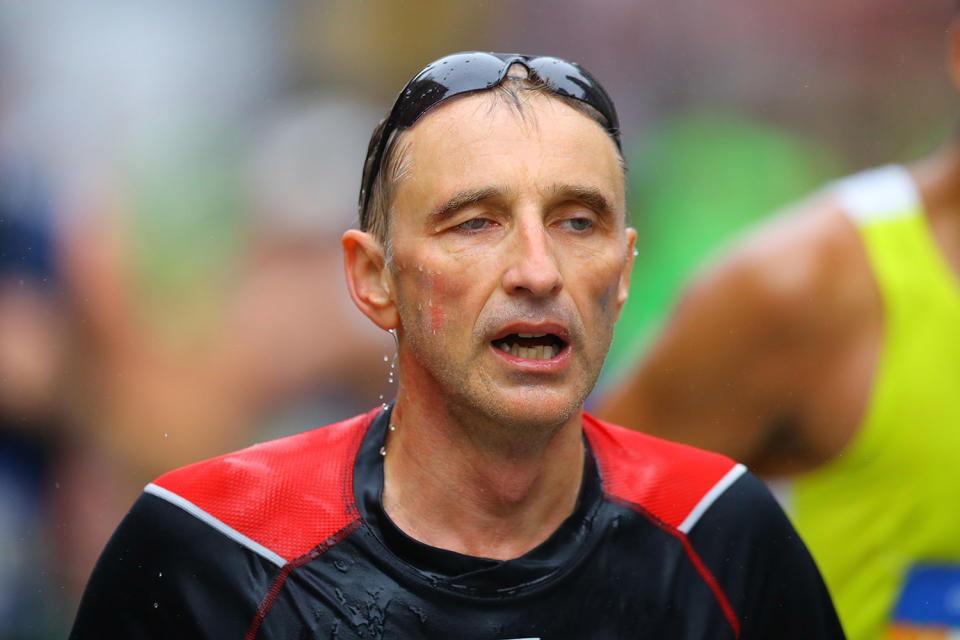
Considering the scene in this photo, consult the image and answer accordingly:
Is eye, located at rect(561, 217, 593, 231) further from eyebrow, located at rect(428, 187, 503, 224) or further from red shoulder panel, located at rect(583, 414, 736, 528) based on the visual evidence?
red shoulder panel, located at rect(583, 414, 736, 528)

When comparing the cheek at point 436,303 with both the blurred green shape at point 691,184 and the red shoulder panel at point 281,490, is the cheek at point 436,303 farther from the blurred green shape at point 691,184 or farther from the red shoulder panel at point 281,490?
the blurred green shape at point 691,184

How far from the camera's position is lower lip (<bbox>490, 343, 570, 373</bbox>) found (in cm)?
156

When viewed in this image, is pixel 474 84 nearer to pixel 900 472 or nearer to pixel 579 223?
pixel 579 223

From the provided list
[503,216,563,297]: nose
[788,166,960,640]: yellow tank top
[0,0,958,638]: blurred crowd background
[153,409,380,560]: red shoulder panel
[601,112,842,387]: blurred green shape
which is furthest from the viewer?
[601,112,842,387]: blurred green shape

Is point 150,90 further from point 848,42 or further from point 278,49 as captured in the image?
point 848,42

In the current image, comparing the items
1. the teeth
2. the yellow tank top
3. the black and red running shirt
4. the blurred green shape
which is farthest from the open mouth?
the blurred green shape

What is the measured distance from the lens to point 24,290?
334 cm

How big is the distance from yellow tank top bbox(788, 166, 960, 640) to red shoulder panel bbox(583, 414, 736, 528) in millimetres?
941

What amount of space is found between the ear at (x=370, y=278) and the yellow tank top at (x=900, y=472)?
4.56 ft

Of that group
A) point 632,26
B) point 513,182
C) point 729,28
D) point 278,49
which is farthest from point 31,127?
point 513,182

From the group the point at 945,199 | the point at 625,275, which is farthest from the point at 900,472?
the point at 625,275

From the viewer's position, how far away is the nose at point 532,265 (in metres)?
1.53

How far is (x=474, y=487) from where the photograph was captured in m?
1.70

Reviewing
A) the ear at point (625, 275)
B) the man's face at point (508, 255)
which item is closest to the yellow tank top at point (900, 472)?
the ear at point (625, 275)
